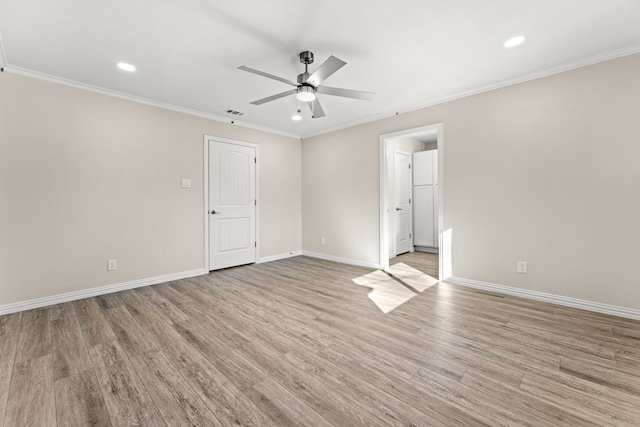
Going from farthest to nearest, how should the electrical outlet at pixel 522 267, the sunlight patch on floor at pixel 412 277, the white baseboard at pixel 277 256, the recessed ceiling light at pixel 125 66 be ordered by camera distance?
the white baseboard at pixel 277 256 → the sunlight patch on floor at pixel 412 277 → the electrical outlet at pixel 522 267 → the recessed ceiling light at pixel 125 66

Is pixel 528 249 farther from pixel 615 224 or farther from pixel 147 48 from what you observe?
pixel 147 48

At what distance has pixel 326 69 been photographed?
2221 millimetres

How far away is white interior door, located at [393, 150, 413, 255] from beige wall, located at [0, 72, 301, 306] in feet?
11.3

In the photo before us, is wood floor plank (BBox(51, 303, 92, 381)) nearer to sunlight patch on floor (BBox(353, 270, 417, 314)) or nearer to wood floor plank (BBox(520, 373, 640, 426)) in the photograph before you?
sunlight patch on floor (BBox(353, 270, 417, 314))

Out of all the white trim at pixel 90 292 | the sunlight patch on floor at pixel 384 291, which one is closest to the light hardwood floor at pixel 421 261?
the sunlight patch on floor at pixel 384 291

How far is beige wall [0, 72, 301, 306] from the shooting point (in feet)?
9.20

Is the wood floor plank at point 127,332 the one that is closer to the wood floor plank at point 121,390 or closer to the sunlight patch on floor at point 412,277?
the wood floor plank at point 121,390

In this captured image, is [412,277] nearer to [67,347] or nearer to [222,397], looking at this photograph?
[222,397]

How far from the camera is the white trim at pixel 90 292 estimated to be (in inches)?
110

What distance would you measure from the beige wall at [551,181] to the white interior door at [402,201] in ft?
4.99

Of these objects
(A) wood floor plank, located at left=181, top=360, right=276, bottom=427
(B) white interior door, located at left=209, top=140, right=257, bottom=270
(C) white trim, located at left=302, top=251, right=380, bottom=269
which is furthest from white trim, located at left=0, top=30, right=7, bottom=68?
(C) white trim, located at left=302, top=251, right=380, bottom=269

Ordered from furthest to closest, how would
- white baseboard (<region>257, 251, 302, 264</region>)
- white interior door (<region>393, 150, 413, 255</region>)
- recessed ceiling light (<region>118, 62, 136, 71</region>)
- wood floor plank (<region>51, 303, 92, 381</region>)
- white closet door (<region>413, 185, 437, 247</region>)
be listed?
white closet door (<region>413, 185, 437, 247</region>)
white interior door (<region>393, 150, 413, 255</region>)
white baseboard (<region>257, 251, 302, 264</region>)
recessed ceiling light (<region>118, 62, 136, 71</region>)
wood floor plank (<region>51, 303, 92, 381</region>)

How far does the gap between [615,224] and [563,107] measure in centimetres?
130

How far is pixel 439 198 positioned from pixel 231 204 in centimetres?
334
